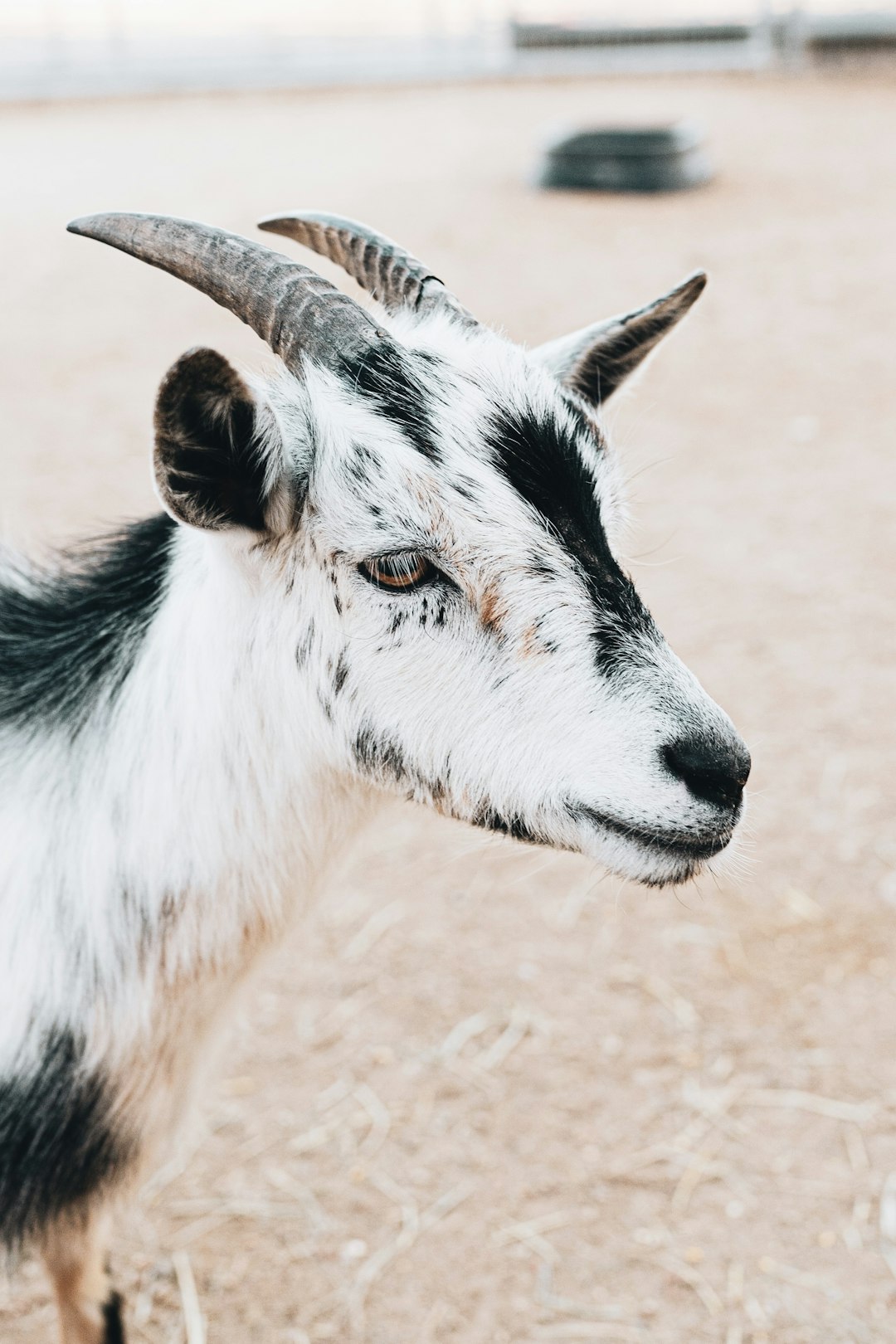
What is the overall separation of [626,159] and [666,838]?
1094 cm

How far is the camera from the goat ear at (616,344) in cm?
226

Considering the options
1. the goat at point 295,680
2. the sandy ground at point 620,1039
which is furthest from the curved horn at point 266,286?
the sandy ground at point 620,1039

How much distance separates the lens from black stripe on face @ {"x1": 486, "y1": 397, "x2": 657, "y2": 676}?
1886 mm

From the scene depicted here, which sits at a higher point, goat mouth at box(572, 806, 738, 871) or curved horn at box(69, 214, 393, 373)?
curved horn at box(69, 214, 393, 373)

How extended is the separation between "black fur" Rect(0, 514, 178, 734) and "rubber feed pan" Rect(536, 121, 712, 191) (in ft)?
34.0

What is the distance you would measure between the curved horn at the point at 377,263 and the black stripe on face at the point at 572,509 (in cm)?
34

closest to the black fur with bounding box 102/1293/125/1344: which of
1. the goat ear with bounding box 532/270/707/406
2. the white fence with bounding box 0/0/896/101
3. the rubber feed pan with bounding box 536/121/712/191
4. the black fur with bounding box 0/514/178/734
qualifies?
the black fur with bounding box 0/514/178/734

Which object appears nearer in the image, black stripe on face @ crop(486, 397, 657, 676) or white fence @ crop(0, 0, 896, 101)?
black stripe on face @ crop(486, 397, 657, 676)

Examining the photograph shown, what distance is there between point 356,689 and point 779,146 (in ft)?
43.6

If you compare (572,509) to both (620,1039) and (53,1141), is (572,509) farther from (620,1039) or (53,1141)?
(620,1039)

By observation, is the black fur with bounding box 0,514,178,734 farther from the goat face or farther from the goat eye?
the goat eye

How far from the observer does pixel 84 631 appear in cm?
227

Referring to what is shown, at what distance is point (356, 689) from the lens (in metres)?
1.96

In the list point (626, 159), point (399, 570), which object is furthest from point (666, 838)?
point (626, 159)
